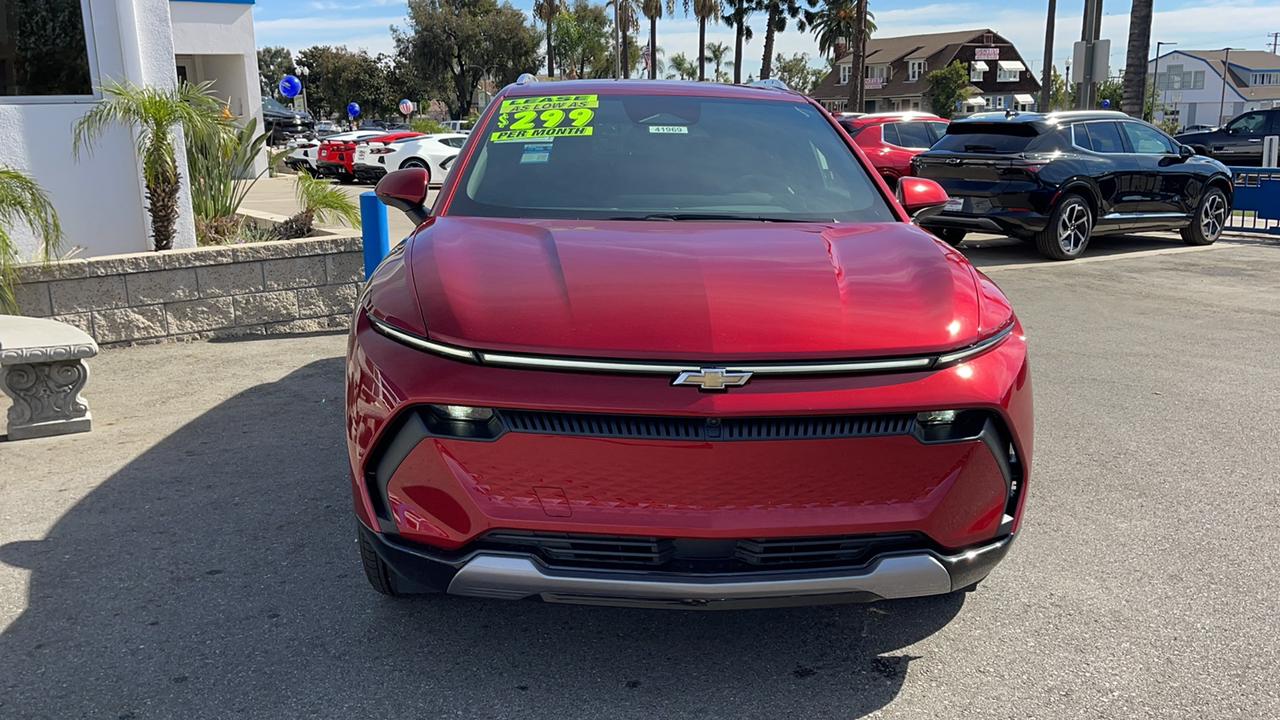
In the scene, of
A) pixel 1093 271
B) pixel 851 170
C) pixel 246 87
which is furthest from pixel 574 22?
pixel 851 170

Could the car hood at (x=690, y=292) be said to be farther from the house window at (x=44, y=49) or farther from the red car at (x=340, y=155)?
the red car at (x=340, y=155)

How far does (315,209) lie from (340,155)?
15.9m

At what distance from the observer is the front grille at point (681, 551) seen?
2.38 metres

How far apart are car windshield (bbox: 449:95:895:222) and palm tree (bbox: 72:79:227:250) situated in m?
3.97

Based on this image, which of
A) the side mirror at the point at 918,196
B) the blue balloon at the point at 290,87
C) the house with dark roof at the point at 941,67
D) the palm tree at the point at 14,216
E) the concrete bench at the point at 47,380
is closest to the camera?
the side mirror at the point at 918,196

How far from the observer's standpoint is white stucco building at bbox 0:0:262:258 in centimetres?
697

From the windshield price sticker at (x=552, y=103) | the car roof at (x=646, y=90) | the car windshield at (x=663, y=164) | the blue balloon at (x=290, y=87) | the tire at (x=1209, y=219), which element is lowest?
the tire at (x=1209, y=219)

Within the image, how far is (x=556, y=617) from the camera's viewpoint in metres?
3.15

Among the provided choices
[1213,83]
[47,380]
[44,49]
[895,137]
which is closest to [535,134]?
[47,380]

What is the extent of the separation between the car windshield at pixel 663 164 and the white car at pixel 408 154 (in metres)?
18.3

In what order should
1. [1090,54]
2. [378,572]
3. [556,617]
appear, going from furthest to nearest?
[1090,54] < [556,617] < [378,572]

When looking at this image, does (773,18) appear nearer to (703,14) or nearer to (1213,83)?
(703,14)

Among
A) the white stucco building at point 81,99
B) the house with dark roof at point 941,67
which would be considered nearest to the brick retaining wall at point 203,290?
the white stucco building at point 81,99

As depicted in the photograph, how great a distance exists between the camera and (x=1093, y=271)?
10.9 meters
